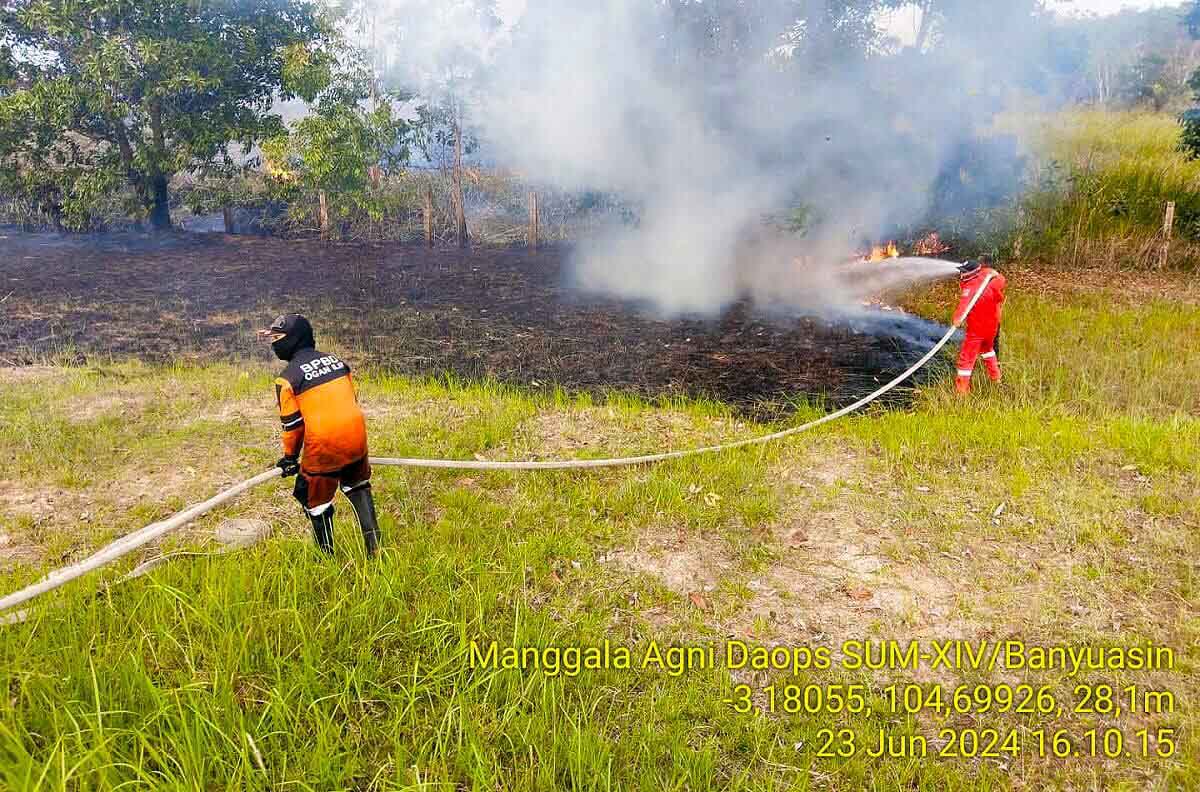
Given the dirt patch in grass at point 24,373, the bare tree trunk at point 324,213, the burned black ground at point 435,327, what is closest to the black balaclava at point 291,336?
the burned black ground at point 435,327

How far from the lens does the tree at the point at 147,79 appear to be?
14.8m

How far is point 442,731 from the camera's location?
9.78 ft

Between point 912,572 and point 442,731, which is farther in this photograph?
point 912,572

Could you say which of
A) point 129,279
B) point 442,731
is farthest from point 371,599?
point 129,279

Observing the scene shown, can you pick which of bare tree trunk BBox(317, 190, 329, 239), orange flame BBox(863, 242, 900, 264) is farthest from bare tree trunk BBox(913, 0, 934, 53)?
bare tree trunk BBox(317, 190, 329, 239)

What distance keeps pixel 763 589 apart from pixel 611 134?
585 inches

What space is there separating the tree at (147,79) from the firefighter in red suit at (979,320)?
51.3 feet

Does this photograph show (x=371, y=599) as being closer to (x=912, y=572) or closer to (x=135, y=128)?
(x=912, y=572)

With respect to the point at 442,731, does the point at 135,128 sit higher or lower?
higher

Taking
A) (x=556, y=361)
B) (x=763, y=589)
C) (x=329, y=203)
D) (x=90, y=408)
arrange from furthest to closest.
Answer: (x=329, y=203) < (x=556, y=361) < (x=90, y=408) < (x=763, y=589)

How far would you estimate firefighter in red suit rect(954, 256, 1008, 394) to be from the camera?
7.21 meters

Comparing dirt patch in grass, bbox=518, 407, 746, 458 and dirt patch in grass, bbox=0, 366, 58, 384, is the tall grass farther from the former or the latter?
dirt patch in grass, bbox=0, 366, 58, 384

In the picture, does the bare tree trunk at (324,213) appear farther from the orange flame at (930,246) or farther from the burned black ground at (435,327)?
the orange flame at (930,246)

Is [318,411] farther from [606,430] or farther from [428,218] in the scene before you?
[428,218]
